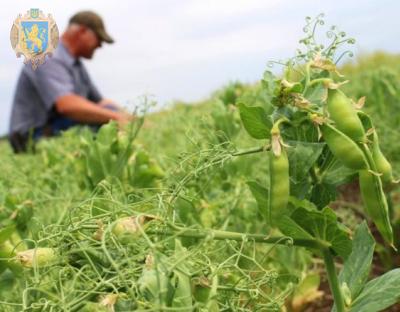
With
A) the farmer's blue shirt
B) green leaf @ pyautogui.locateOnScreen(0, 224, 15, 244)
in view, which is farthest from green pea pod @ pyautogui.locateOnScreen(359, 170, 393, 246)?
the farmer's blue shirt

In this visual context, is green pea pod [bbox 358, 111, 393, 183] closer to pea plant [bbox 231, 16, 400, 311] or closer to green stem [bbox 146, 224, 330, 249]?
pea plant [bbox 231, 16, 400, 311]

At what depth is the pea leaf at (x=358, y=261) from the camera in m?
0.99

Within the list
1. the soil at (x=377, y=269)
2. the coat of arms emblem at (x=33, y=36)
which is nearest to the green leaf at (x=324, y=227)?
the coat of arms emblem at (x=33, y=36)

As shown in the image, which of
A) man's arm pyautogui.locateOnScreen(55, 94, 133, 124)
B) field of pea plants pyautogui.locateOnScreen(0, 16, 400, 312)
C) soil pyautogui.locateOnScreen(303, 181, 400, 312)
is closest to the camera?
field of pea plants pyautogui.locateOnScreen(0, 16, 400, 312)

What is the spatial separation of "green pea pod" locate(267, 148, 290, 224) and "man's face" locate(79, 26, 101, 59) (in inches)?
159

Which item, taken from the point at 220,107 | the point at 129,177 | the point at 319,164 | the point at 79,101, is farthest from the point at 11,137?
the point at 319,164

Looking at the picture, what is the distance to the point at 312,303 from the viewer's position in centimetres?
199

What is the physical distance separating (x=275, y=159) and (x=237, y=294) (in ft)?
0.61

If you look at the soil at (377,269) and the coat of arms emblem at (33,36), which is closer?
the coat of arms emblem at (33,36)

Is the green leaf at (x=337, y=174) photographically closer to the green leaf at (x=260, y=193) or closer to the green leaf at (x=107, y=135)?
the green leaf at (x=260, y=193)

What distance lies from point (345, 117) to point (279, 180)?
0.12 meters

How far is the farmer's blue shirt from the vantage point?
4.08m

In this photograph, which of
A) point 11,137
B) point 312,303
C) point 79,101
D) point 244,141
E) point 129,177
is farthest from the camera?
point 11,137

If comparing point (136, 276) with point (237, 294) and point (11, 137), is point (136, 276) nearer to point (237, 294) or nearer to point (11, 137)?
point (237, 294)
